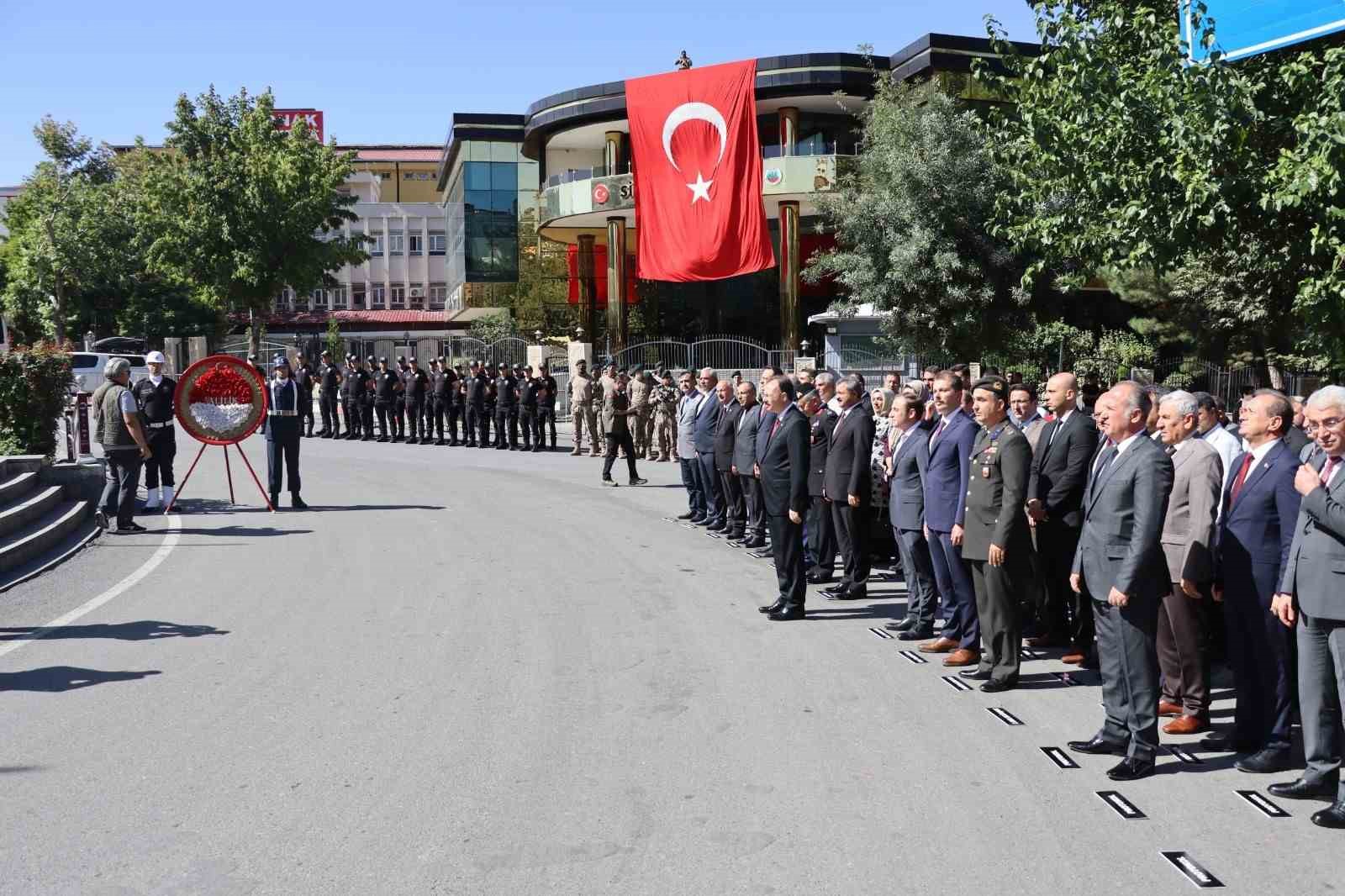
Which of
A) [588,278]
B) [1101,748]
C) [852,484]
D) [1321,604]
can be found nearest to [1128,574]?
[1321,604]

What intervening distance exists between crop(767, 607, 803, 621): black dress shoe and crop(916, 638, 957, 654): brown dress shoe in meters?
1.30

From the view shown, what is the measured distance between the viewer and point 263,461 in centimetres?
2261

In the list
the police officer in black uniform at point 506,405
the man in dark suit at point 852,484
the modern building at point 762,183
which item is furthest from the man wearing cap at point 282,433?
the modern building at point 762,183

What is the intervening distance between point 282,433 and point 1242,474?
1228 cm

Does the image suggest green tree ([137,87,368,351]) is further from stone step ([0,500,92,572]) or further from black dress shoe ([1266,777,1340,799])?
black dress shoe ([1266,777,1340,799])

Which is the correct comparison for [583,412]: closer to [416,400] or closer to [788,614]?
[416,400]

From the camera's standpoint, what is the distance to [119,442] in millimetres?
13523

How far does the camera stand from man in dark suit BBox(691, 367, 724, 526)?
14.4 m

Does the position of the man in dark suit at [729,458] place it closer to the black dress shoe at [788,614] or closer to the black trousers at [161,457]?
the black dress shoe at [788,614]

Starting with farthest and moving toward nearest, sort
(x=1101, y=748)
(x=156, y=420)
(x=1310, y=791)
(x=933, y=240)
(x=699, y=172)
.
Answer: (x=699, y=172), (x=933, y=240), (x=156, y=420), (x=1101, y=748), (x=1310, y=791)

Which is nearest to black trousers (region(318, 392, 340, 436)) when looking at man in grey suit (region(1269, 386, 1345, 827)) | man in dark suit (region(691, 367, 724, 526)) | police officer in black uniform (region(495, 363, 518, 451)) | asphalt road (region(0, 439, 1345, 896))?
police officer in black uniform (region(495, 363, 518, 451))

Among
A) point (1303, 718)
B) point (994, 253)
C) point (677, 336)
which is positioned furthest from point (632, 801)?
point (677, 336)

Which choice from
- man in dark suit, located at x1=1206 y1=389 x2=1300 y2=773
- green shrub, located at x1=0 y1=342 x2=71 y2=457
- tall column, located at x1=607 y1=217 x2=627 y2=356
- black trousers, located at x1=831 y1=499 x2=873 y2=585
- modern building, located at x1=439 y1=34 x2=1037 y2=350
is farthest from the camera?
tall column, located at x1=607 y1=217 x2=627 y2=356

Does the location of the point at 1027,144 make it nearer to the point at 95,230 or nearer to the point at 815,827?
the point at 815,827
